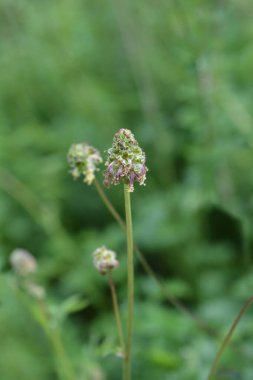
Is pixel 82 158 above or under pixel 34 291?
above

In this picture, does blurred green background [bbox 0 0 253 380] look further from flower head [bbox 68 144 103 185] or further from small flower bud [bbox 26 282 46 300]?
flower head [bbox 68 144 103 185]

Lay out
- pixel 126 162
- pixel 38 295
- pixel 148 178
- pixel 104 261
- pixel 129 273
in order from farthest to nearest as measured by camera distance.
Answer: pixel 148 178
pixel 38 295
pixel 104 261
pixel 129 273
pixel 126 162

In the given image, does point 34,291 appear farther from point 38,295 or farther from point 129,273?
point 129,273

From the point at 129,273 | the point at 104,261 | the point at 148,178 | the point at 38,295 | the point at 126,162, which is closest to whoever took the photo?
the point at 126,162

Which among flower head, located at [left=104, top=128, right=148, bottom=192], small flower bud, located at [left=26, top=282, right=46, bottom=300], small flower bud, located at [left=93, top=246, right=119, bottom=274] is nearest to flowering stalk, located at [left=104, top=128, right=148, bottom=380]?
flower head, located at [left=104, top=128, right=148, bottom=192]

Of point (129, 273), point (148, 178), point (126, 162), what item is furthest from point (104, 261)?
point (148, 178)

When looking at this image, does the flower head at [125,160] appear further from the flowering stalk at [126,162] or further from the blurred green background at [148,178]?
the blurred green background at [148,178]
